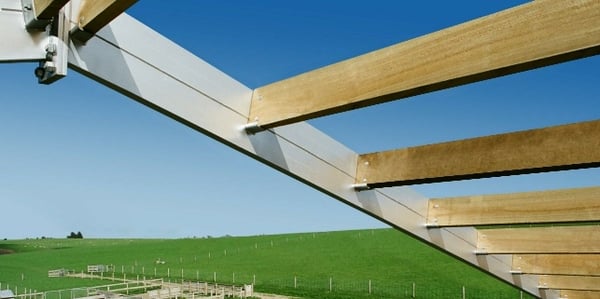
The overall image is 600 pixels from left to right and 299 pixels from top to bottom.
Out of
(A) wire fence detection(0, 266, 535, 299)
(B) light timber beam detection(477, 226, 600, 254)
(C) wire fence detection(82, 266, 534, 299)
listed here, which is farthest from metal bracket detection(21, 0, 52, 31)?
(C) wire fence detection(82, 266, 534, 299)

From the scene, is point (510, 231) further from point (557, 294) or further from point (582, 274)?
point (557, 294)

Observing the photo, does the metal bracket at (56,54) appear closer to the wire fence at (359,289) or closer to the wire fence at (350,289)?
the wire fence at (350,289)

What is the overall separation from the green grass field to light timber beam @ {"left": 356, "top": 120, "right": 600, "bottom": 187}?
17698mm

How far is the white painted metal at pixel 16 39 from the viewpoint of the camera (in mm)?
1347

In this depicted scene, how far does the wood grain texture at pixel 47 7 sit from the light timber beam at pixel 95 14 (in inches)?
3.4

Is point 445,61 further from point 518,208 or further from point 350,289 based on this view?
point 350,289

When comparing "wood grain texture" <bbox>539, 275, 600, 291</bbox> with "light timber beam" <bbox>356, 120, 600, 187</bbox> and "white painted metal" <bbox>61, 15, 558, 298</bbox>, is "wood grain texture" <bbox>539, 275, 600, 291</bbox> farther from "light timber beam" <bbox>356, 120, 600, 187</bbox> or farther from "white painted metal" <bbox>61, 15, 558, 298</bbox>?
"light timber beam" <bbox>356, 120, 600, 187</bbox>

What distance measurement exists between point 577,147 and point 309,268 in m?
24.6

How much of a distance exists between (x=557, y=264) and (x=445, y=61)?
2641 mm

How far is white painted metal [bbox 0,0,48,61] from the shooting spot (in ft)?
4.42

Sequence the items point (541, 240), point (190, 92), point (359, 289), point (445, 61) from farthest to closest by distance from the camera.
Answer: point (359, 289), point (541, 240), point (190, 92), point (445, 61)

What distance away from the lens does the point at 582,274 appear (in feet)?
11.7

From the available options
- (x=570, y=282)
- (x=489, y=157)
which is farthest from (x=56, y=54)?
(x=570, y=282)

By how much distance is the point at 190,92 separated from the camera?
179cm
